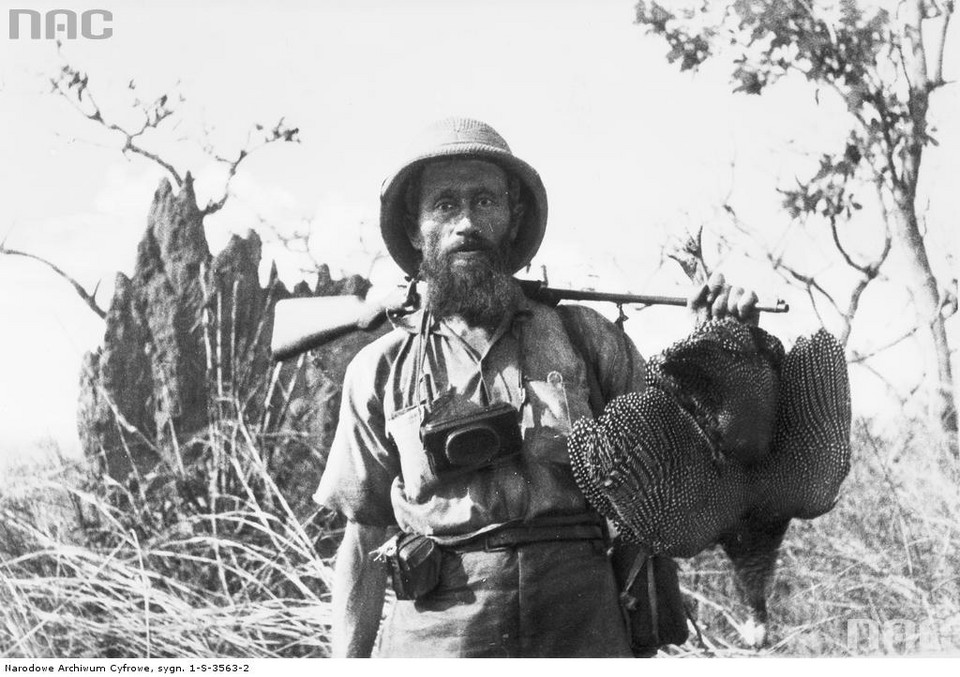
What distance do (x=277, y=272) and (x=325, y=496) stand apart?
2011mm

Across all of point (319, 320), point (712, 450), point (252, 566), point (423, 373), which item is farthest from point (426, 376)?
point (252, 566)

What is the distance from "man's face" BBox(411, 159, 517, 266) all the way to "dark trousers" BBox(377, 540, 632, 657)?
676 mm

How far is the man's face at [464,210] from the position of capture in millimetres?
2924

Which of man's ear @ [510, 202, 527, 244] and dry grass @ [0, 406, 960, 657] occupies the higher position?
man's ear @ [510, 202, 527, 244]

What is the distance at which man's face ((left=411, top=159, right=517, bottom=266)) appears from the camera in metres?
2.92

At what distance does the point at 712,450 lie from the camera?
2580 mm

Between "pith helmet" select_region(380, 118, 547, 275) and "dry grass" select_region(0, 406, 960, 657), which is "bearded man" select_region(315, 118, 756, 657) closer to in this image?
"pith helmet" select_region(380, 118, 547, 275)

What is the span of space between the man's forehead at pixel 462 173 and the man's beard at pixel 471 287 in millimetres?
149

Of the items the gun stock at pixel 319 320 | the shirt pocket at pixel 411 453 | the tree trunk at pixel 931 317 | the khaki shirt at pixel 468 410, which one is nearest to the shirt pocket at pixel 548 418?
the khaki shirt at pixel 468 410

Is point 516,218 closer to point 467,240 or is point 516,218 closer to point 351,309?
point 467,240

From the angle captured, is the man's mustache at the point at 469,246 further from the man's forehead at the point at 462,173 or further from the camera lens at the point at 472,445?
the camera lens at the point at 472,445

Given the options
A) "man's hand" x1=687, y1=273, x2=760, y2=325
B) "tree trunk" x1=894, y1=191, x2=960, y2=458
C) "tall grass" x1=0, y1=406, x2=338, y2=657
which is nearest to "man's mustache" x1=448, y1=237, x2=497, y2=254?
"man's hand" x1=687, y1=273, x2=760, y2=325

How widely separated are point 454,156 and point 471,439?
0.69m
